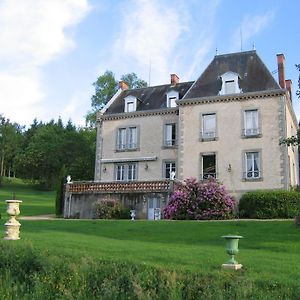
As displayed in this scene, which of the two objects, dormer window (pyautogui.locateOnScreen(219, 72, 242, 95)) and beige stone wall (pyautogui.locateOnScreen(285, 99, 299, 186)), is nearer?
beige stone wall (pyautogui.locateOnScreen(285, 99, 299, 186))

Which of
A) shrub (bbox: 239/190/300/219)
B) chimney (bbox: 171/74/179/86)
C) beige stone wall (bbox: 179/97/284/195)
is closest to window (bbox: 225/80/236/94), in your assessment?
beige stone wall (bbox: 179/97/284/195)

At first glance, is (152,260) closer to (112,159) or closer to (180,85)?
(112,159)

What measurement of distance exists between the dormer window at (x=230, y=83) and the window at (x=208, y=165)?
13.6 feet

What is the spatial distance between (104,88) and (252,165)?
22.9 m

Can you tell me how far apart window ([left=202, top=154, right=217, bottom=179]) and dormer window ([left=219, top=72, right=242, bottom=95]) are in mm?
4151

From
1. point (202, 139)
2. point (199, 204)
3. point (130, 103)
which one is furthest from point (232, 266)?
point (130, 103)

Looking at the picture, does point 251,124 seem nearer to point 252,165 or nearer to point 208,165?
point 252,165

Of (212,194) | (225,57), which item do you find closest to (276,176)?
(212,194)

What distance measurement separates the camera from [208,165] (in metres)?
27.6

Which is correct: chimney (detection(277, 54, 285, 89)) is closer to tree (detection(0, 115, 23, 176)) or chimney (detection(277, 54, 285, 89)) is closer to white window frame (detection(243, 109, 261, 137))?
white window frame (detection(243, 109, 261, 137))

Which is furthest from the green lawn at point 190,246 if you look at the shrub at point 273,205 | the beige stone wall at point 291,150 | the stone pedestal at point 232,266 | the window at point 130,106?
the window at point 130,106

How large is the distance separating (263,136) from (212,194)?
5.44 meters

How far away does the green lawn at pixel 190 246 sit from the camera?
891 centimetres

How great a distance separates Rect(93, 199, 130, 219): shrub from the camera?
25078 millimetres
